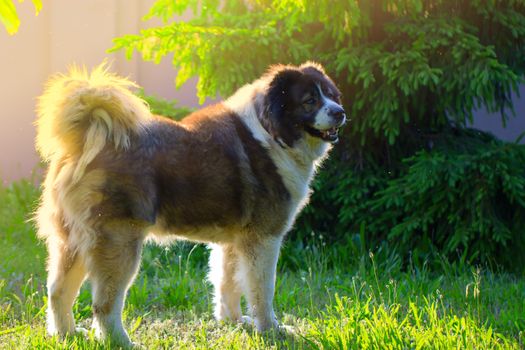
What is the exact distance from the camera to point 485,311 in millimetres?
4719

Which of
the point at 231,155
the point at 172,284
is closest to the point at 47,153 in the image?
the point at 231,155

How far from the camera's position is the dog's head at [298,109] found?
4.29m

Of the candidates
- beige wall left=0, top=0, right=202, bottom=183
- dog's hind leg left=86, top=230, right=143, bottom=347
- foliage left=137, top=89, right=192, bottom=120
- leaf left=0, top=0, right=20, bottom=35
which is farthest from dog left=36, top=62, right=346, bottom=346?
beige wall left=0, top=0, right=202, bottom=183

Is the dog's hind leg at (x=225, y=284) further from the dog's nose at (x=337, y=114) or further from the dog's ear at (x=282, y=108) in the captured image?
the dog's nose at (x=337, y=114)

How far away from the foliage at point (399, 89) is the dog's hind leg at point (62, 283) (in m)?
2.39

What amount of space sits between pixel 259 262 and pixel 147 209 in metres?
0.76

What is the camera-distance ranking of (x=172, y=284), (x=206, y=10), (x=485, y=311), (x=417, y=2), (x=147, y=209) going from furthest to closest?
(x=206, y=10) → (x=417, y=2) → (x=172, y=284) → (x=485, y=311) → (x=147, y=209)

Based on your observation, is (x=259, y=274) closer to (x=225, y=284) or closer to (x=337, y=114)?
(x=225, y=284)

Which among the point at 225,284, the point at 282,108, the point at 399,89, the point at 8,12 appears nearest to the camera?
the point at 8,12

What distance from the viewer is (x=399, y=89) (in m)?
5.89

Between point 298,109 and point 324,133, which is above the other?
point 298,109

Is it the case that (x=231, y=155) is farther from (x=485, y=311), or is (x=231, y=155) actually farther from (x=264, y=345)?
(x=485, y=311)

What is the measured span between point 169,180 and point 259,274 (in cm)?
76

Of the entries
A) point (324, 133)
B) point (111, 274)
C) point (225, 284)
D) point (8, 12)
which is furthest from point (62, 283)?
point (8, 12)
